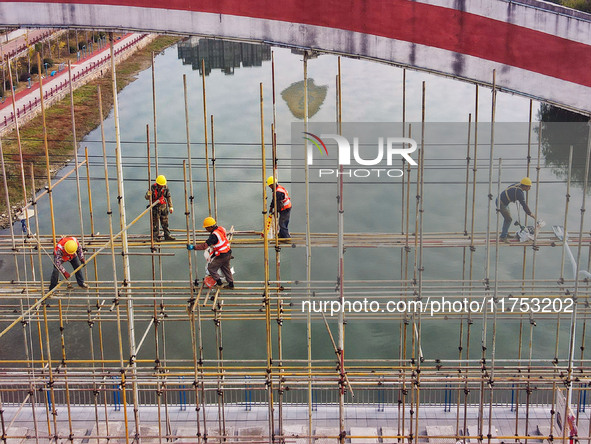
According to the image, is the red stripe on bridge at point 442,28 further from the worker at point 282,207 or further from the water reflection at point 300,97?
the water reflection at point 300,97

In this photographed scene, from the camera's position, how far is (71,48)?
64.9 meters

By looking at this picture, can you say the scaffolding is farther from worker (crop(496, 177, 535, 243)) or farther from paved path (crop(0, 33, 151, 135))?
paved path (crop(0, 33, 151, 135))

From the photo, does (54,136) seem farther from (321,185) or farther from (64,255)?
(64,255)

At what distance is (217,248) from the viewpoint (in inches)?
620

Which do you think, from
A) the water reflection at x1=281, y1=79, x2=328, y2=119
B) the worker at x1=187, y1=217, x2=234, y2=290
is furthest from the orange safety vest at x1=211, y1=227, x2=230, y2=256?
the water reflection at x1=281, y1=79, x2=328, y2=119

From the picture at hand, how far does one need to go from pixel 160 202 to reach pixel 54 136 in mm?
32189

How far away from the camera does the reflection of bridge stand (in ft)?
47.7

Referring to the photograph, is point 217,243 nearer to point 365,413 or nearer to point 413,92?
point 365,413

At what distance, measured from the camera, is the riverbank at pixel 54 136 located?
132 ft

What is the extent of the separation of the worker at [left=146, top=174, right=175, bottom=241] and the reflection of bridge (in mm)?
4516

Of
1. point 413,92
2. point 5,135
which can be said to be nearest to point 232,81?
point 413,92

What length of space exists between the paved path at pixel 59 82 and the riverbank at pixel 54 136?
544 mm

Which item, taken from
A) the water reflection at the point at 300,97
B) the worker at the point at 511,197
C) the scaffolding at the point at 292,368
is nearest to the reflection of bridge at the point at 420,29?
the scaffolding at the point at 292,368

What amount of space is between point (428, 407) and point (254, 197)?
20.0m
